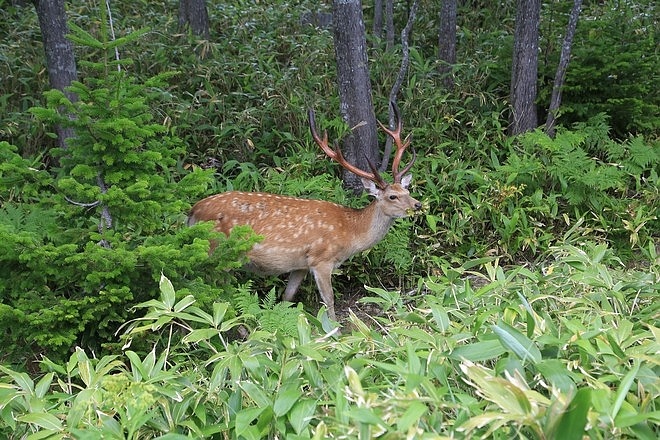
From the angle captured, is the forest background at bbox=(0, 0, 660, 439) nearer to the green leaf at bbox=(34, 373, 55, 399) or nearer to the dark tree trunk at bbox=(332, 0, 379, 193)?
the green leaf at bbox=(34, 373, 55, 399)

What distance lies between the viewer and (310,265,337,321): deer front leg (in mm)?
6699

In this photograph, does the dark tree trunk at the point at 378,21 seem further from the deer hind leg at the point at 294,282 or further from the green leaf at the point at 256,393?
the green leaf at the point at 256,393

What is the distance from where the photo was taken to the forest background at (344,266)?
275 cm

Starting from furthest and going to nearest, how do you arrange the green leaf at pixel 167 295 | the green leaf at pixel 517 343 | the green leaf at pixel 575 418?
1. the green leaf at pixel 167 295
2. the green leaf at pixel 517 343
3. the green leaf at pixel 575 418

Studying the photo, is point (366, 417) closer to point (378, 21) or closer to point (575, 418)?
point (575, 418)

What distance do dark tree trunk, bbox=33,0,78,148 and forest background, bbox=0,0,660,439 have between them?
3.57 feet

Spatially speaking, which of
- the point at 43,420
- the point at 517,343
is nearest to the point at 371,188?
the point at 517,343

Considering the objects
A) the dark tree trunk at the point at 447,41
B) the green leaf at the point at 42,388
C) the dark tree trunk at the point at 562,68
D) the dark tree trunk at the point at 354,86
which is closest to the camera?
the green leaf at the point at 42,388

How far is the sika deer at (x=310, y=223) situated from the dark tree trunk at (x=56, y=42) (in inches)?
75.7

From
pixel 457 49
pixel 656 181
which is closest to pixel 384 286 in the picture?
pixel 656 181

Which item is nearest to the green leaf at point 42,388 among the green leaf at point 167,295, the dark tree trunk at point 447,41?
the green leaf at point 167,295

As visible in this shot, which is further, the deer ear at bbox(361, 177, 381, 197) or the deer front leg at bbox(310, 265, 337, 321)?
the deer ear at bbox(361, 177, 381, 197)

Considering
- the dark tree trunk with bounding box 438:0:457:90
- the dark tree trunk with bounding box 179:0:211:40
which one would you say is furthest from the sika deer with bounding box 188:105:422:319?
the dark tree trunk with bounding box 179:0:211:40

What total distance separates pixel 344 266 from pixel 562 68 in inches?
136
